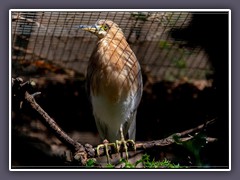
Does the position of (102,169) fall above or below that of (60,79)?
below

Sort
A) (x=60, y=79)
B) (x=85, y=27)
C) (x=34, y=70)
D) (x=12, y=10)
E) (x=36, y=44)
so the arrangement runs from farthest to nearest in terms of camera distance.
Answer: (x=60, y=79) → (x=34, y=70) → (x=36, y=44) → (x=85, y=27) → (x=12, y=10)

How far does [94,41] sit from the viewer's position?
329cm

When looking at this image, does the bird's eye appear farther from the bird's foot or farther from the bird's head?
the bird's foot

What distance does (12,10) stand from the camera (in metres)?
2.73

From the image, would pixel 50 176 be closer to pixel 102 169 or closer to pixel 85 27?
pixel 102 169

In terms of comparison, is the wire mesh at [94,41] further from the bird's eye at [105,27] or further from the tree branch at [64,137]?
the tree branch at [64,137]

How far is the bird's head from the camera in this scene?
117 inches

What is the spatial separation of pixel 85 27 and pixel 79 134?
0.85 meters

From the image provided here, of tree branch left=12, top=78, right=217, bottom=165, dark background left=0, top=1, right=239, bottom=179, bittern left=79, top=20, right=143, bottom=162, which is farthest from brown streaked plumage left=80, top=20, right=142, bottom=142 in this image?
dark background left=0, top=1, right=239, bottom=179

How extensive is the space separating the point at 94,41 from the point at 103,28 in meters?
0.26

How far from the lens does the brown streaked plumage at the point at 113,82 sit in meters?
3.06

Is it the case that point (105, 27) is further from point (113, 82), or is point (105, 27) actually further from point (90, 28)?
point (113, 82)

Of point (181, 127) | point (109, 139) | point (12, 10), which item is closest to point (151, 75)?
point (181, 127)
